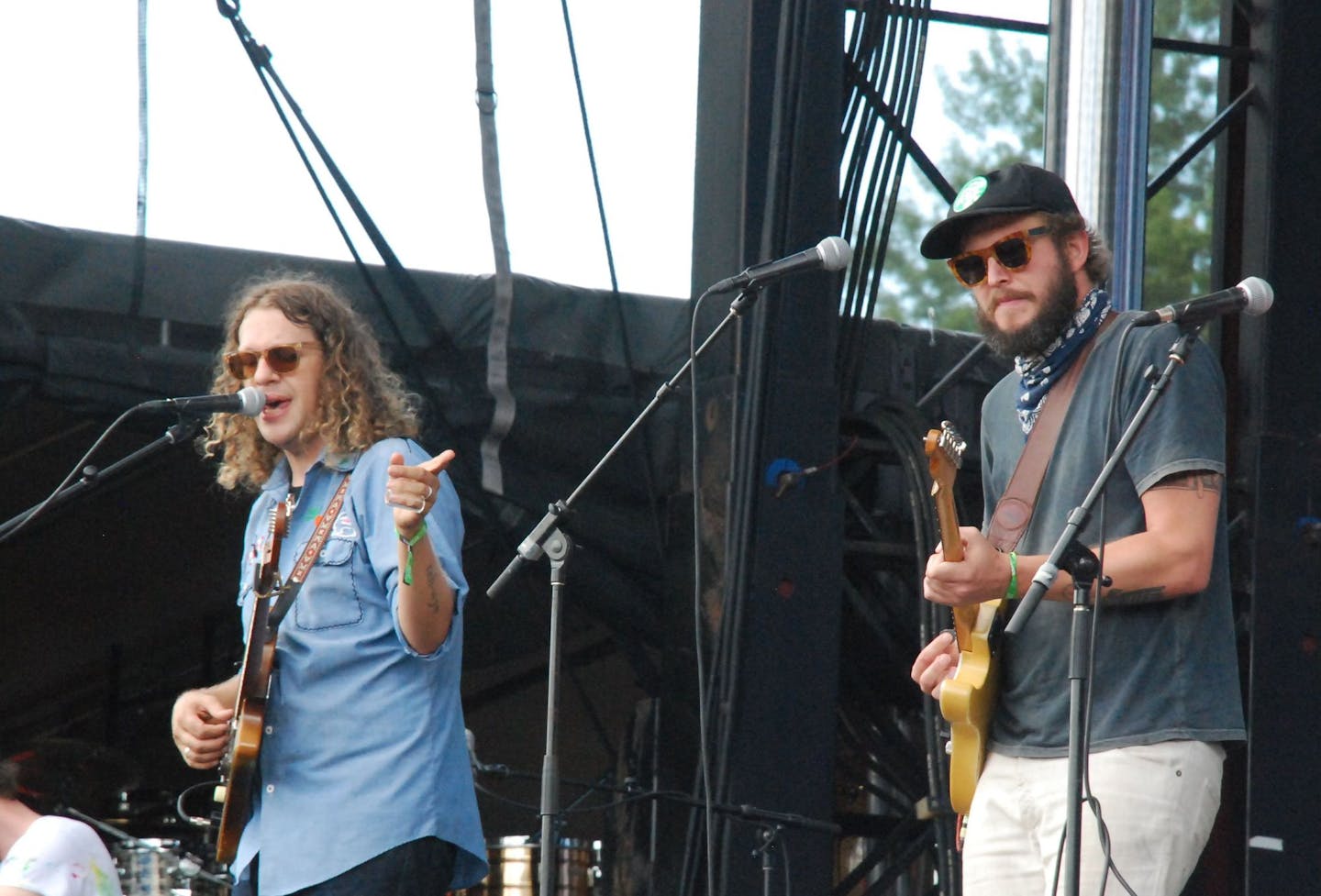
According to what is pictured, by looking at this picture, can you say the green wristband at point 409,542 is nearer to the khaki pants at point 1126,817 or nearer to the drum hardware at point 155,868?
the khaki pants at point 1126,817

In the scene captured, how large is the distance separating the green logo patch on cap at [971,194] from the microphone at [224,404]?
133cm

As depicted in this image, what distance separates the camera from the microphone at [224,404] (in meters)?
3.41

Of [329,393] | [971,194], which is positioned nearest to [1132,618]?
[971,194]

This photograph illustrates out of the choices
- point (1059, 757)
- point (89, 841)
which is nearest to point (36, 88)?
point (89, 841)

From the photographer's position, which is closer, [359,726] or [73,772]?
[359,726]

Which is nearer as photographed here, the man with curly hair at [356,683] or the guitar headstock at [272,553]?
the man with curly hair at [356,683]

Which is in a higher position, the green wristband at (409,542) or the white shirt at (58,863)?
the green wristband at (409,542)

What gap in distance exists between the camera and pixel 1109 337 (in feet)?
10.1

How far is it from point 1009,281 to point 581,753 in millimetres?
5466

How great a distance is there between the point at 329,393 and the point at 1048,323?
4.43 ft

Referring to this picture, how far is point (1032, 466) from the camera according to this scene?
3.09m

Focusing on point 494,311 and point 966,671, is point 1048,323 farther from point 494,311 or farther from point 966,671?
point 494,311

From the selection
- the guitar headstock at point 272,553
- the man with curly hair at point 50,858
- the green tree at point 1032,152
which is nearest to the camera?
the guitar headstock at point 272,553

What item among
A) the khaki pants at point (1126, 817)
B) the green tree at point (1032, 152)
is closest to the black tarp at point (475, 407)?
the khaki pants at point (1126, 817)
